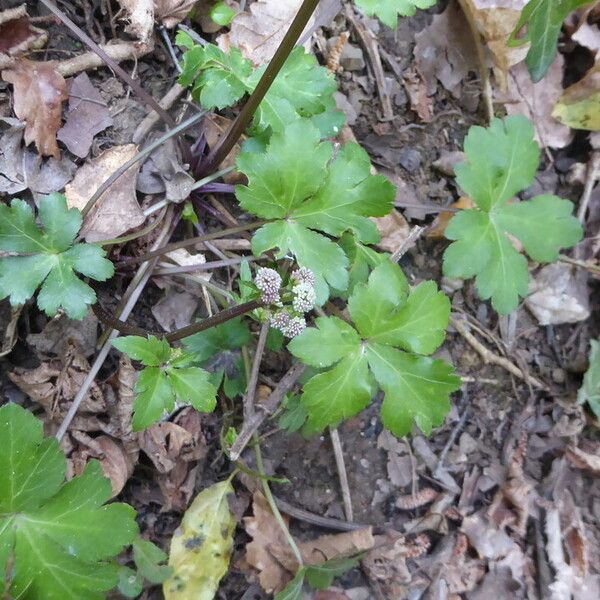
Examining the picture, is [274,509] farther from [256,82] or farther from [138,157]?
[256,82]

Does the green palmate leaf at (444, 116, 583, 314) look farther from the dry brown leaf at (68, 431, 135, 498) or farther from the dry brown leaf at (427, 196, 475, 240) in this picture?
the dry brown leaf at (68, 431, 135, 498)

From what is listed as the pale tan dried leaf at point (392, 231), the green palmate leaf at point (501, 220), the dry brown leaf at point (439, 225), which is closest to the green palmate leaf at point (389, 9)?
the green palmate leaf at point (501, 220)

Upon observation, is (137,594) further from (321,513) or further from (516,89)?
(516,89)

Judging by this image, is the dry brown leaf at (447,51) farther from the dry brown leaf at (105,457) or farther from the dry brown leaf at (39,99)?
the dry brown leaf at (105,457)

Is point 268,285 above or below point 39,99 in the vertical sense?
below

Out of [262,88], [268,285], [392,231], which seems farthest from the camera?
[392,231]

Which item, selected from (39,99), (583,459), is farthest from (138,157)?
(583,459)

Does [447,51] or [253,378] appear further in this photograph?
[447,51]
